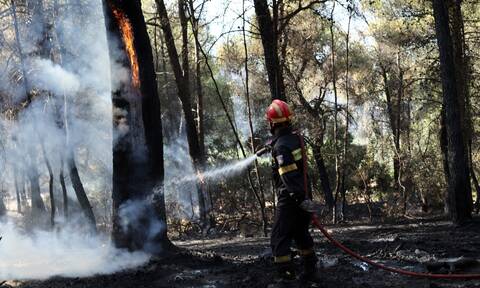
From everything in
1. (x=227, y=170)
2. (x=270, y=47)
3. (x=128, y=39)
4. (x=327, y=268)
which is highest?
(x=270, y=47)

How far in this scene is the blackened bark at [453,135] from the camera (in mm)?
9453

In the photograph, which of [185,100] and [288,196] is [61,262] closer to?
[288,196]

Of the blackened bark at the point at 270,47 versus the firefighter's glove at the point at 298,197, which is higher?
the blackened bark at the point at 270,47

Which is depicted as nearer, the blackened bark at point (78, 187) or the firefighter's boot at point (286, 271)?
the firefighter's boot at point (286, 271)

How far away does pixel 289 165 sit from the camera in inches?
214

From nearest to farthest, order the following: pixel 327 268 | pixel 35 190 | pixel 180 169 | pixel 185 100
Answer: pixel 327 268 < pixel 185 100 < pixel 35 190 < pixel 180 169

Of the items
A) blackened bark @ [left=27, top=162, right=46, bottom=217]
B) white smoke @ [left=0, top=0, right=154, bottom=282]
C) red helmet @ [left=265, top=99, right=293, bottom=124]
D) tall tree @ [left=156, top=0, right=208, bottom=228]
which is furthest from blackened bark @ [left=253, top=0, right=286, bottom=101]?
blackened bark @ [left=27, top=162, right=46, bottom=217]

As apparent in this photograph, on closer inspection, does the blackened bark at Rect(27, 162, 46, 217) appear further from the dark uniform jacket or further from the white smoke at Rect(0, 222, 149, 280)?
the dark uniform jacket

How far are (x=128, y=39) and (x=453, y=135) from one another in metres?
6.44

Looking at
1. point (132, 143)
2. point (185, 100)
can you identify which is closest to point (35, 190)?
point (185, 100)

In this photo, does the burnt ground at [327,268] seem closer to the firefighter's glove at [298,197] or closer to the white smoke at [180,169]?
the firefighter's glove at [298,197]

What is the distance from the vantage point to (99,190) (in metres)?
28.0

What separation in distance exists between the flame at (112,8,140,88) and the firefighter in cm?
267

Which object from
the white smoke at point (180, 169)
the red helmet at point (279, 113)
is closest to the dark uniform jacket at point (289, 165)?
the red helmet at point (279, 113)
